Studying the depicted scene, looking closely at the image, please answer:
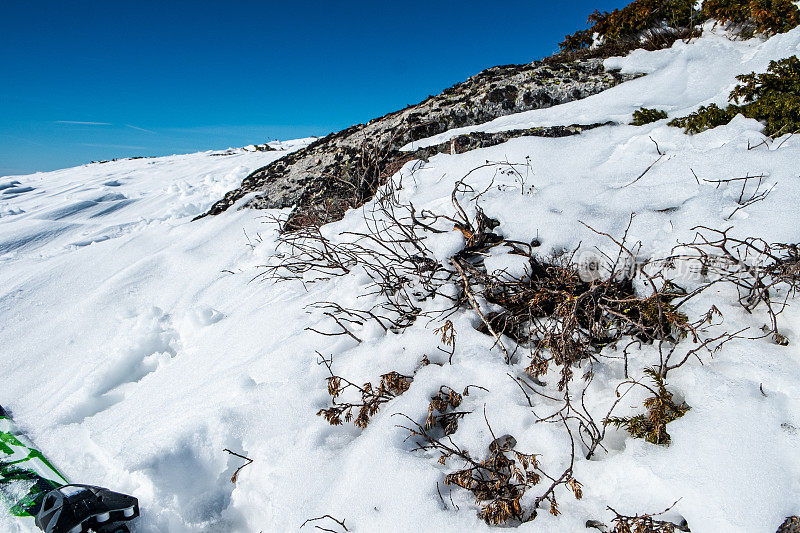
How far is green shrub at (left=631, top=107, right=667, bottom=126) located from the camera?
11.3 ft

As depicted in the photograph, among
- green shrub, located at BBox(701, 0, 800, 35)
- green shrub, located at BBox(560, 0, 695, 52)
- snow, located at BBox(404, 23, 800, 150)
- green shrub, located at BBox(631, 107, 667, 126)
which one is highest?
green shrub, located at BBox(560, 0, 695, 52)

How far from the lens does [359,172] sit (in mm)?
4184

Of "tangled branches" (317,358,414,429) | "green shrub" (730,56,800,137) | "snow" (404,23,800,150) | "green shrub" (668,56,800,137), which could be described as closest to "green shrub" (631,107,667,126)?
"snow" (404,23,800,150)

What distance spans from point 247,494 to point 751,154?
3.45 meters

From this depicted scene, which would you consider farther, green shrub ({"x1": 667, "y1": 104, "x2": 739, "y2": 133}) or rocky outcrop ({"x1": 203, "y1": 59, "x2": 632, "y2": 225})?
rocky outcrop ({"x1": 203, "y1": 59, "x2": 632, "y2": 225})

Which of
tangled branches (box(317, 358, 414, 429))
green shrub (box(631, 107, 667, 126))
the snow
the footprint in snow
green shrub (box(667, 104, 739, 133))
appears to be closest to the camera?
tangled branches (box(317, 358, 414, 429))

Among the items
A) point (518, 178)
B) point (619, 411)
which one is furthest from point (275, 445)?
point (518, 178)

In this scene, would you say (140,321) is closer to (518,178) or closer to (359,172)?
(359,172)

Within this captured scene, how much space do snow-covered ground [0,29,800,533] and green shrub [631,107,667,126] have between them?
16cm

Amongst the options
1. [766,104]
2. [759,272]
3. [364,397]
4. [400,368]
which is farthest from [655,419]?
[766,104]

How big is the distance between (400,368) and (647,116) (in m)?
3.27

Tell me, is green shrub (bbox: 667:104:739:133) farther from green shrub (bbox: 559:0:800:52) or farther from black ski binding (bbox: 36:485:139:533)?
black ski binding (bbox: 36:485:139:533)

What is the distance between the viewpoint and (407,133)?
4.74 meters

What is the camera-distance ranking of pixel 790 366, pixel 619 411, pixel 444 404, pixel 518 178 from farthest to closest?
pixel 518 178 < pixel 444 404 < pixel 619 411 < pixel 790 366
